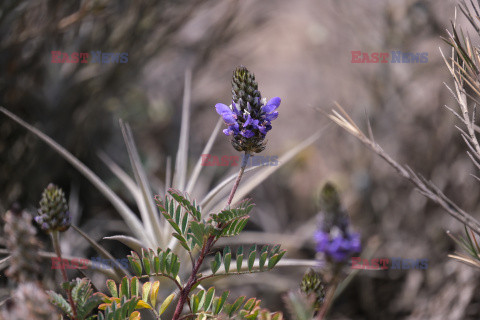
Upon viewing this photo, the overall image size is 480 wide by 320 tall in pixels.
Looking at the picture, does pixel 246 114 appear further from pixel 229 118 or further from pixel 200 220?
pixel 200 220

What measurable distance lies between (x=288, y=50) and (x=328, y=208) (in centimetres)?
388

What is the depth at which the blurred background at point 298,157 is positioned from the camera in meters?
2.07

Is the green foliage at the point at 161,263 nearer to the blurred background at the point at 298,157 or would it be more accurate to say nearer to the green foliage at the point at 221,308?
the green foliage at the point at 221,308

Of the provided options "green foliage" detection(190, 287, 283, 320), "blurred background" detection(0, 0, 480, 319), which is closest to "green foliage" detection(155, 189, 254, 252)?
"green foliage" detection(190, 287, 283, 320)

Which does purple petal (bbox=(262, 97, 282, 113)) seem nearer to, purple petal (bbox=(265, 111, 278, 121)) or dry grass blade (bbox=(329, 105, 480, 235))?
purple petal (bbox=(265, 111, 278, 121))

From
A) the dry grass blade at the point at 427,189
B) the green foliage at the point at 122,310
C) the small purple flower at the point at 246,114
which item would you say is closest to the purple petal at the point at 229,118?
the small purple flower at the point at 246,114

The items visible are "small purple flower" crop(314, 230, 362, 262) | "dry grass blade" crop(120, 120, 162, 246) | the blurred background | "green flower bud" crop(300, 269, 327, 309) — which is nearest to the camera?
"small purple flower" crop(314, 230, 362, 262)

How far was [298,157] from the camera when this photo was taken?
302 cm

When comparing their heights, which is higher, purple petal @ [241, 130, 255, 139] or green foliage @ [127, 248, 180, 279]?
purple petal @ [241, 130, 255, 139]

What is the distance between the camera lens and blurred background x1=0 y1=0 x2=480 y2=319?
2072 mm

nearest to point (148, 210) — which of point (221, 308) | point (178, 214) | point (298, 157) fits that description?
point (178, 214)

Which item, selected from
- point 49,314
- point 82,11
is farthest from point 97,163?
point 49,314

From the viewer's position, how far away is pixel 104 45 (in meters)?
2.34

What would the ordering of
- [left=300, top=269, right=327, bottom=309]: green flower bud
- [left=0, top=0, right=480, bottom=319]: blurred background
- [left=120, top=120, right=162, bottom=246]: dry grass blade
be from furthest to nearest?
1. [left=0, top=0, right=480, bottom=319]: blurred background
2. [left=120, top=120, right=162, bottom=246]: dry grass blade
3. [left=300, top=269, right=327, bottom=309]: green flower bud
